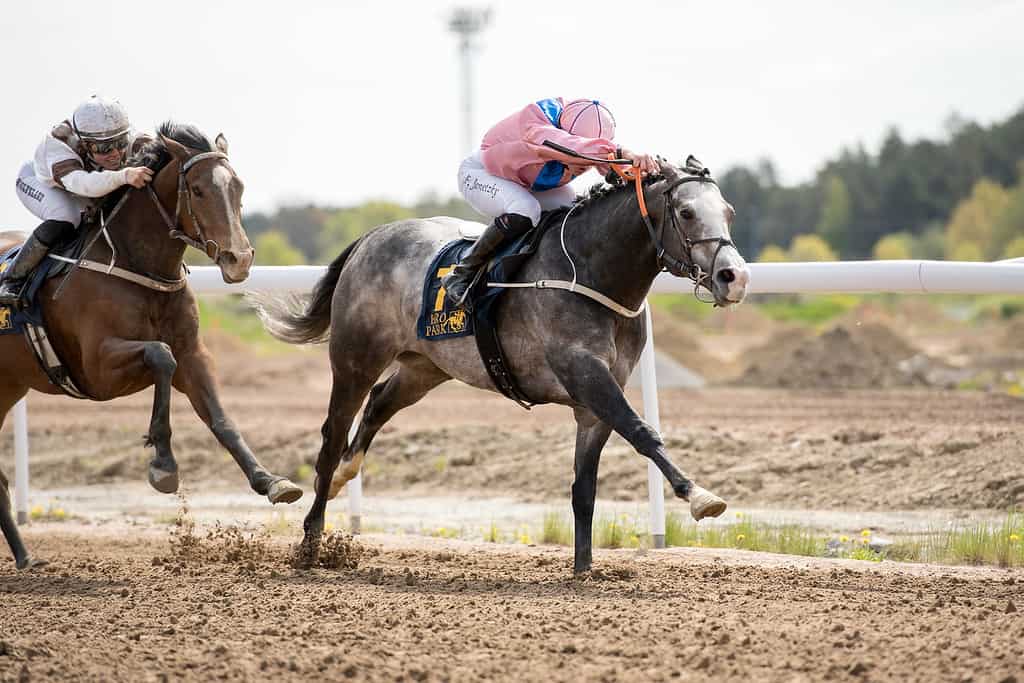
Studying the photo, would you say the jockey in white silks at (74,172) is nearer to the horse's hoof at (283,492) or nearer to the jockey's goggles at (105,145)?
the jockey's goggles at (105,145)

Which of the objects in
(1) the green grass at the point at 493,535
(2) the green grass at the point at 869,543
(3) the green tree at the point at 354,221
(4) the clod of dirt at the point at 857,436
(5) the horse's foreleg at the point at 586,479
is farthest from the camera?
(3) the green tree at the point at 354,221

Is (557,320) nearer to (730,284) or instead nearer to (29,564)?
(730,284)

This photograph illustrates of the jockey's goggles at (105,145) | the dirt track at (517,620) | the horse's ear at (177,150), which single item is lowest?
the dirt track at (517,620)

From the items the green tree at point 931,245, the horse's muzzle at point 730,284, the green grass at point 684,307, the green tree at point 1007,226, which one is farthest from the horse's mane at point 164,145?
the green tree at point 931,245

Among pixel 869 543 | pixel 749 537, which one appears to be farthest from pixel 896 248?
pixel 749 537

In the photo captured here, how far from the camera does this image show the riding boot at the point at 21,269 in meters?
7.20

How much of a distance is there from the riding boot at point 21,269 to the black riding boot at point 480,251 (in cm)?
230

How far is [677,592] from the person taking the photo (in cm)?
600

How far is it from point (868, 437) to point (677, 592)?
17.6 feet

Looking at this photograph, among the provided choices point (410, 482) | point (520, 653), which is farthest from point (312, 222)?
point (520, 653)

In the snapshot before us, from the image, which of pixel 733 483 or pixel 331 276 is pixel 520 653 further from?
pixel 733 483

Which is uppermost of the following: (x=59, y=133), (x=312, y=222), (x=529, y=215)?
(x=312, y=222)

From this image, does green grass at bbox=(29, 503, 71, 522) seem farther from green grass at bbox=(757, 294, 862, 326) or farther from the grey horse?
green grass at bbox=(757, 294, 862, 326)

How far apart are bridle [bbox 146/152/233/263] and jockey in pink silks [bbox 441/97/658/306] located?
1.28 meters
